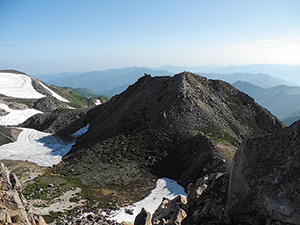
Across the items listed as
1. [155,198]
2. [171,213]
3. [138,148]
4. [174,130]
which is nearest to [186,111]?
[174,130]

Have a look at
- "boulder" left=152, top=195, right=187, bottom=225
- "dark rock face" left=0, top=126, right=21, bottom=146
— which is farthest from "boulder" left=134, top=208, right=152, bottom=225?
"dark rock face" left=0, top=126, right=21, bottom=146

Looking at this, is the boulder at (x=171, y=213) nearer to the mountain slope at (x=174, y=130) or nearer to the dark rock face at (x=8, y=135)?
the mountain slope at (x=174, y=130)

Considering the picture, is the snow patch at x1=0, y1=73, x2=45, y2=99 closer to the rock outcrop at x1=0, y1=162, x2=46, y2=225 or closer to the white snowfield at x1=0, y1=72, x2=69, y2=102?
the white snowfield at x1=0, y1=72, x2=69, y2=102

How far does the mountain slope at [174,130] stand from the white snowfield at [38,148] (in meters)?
6.50

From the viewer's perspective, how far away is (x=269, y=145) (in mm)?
12578

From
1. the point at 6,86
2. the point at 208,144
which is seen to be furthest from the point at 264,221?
the point at 6,86

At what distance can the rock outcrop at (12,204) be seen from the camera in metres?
13.2

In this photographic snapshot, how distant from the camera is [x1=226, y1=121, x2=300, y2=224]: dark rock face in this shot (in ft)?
34.5

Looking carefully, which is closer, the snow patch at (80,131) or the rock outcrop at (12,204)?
the rock outcrop at (12,204)

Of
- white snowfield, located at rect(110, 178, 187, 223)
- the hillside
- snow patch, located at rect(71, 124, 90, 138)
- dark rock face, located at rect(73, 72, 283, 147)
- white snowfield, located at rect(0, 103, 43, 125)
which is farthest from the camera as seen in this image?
the hillside

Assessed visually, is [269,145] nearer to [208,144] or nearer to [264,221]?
[264,221]

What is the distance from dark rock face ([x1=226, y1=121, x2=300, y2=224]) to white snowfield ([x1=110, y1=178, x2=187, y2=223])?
18.4 metres

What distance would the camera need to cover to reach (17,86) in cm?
17675

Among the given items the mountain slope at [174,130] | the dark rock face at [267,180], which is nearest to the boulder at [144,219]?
the dark rock face at [267,180]
